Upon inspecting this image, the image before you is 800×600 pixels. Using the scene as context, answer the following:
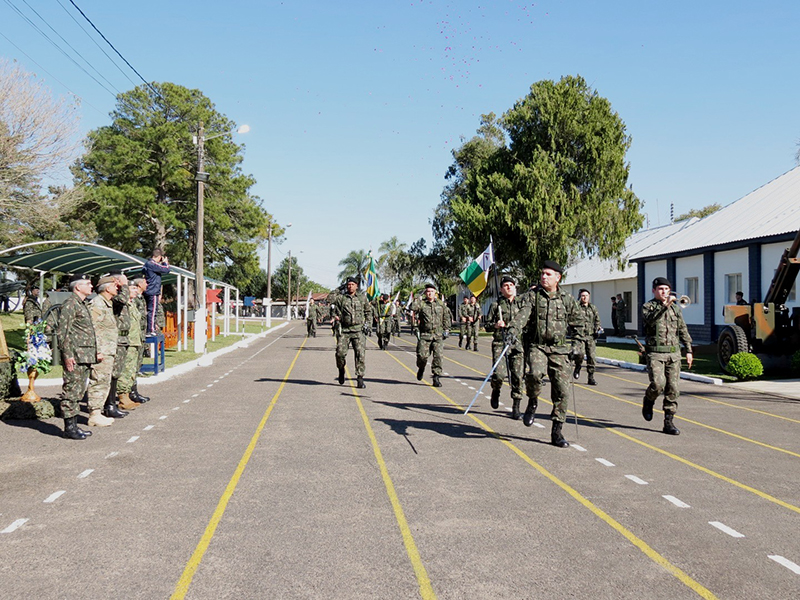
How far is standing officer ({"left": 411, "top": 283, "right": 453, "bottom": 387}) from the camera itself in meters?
14.9

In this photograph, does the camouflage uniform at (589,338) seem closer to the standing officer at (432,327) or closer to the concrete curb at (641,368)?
the standing officer at (432,327)

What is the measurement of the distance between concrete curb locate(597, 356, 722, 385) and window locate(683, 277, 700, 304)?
9130 millimetres

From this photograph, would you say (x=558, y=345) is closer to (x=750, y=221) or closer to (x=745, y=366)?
(x=745, y=366)

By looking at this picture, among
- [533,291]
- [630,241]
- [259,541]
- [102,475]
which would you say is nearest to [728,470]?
[533,291]

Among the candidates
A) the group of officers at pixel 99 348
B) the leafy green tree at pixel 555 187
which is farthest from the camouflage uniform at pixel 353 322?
the leafy green tree at pixel 555 187

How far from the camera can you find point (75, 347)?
29.6 ft

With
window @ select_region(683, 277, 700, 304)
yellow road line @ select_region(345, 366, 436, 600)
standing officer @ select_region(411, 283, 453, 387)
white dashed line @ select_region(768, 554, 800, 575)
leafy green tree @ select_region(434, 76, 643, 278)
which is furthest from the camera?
leafy green tree @ select_region(434, 76, 643, 278)

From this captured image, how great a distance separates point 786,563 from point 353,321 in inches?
405

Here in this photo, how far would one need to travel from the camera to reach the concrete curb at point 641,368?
55.9 feet

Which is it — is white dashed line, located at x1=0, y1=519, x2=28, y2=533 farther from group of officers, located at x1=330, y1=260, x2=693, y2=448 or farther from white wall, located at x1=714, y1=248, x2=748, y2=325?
white wall, located at x1=714, y1=248, x2=748, y2=325

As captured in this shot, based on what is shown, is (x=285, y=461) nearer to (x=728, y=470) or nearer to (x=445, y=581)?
(x=445, y=581)

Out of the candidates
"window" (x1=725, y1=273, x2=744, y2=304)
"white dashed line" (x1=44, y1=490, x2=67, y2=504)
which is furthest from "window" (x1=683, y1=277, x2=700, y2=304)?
"white dashed line" (x1=44, y1=490, x2=67, y2=504)

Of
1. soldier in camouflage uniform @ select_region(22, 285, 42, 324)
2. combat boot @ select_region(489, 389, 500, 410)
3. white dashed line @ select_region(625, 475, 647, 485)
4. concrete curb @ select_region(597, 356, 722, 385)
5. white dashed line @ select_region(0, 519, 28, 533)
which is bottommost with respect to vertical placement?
white dashed line @ select_region(0, 519, 28, 533)

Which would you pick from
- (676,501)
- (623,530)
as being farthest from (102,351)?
(676,501)
